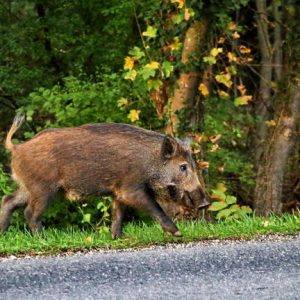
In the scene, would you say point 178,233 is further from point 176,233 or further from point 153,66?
point 153,66

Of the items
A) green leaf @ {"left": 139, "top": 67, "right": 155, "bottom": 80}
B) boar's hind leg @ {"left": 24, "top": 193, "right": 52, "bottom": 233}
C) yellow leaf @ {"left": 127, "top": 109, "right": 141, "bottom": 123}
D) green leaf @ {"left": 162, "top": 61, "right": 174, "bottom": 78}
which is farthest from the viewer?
yellow leaf @ {"left": 127, "top": 109, "right": 141, "bottom": 123}

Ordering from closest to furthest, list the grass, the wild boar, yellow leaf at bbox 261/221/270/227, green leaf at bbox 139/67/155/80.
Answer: the grass, yellow leaf at bbox 261/221/270/227, the wild boar, green leaf at bbox 139/67/155/80

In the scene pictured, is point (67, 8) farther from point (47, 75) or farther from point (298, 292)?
point (298, 292)

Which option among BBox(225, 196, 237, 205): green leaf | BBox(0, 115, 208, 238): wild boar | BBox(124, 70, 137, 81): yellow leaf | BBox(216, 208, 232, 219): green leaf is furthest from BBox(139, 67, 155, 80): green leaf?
BBox(0, 115, 208, 238): wild boar

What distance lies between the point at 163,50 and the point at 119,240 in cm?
490

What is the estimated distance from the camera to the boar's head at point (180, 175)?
9609 millimetres

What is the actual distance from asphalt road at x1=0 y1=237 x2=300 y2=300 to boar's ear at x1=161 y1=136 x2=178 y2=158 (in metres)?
1.70

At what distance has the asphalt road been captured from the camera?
640 centimetres

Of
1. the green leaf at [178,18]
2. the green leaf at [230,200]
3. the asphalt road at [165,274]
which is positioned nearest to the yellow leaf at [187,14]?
the green leaf at [178,18]

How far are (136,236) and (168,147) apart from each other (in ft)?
4.12

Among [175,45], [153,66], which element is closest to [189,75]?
[175,45]

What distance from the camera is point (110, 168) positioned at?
31.4 ft

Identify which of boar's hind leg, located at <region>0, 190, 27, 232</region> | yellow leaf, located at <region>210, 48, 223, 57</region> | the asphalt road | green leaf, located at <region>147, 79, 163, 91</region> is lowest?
boar's hind leg, located at <region>0, 190, 27, 232</region>

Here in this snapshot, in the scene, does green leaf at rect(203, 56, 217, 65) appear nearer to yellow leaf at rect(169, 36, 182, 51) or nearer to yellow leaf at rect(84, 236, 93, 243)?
yellow leaf at rect(169, 36, 182, 51)
